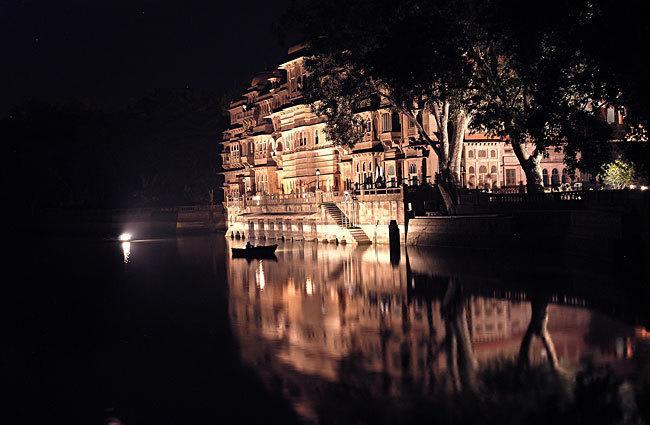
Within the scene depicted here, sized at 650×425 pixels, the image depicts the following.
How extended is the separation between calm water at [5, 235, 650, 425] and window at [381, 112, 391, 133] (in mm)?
25702

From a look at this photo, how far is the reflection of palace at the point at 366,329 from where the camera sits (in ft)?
82.1

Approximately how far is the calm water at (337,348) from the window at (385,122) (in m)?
25.7

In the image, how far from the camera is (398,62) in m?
55.1

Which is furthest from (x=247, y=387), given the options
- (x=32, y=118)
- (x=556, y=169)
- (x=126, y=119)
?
(x=32, y=118)

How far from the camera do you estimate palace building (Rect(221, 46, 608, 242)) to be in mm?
71938

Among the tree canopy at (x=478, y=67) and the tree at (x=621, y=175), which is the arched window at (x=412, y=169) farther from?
the tree at (x=621, y=175)

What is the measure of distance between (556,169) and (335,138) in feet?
65.7

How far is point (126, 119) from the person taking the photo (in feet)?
474

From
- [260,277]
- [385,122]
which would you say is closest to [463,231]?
[260,277]

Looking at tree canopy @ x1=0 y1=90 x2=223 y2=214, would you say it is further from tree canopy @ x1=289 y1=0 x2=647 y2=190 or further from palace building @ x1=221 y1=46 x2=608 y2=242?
tree canopy @ x1=289 y1=0 x2=647 y2=190

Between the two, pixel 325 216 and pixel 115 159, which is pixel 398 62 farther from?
pixel 115 159

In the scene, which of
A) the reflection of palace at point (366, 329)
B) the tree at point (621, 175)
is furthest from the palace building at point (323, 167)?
the reflection of palace at point (366, 329)

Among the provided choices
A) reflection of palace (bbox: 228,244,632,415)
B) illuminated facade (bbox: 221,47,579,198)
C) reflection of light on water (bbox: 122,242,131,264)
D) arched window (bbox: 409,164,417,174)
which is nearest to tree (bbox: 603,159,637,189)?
illuminated facade (bbox: 221,47,579,198)

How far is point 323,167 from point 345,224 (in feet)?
63.9
